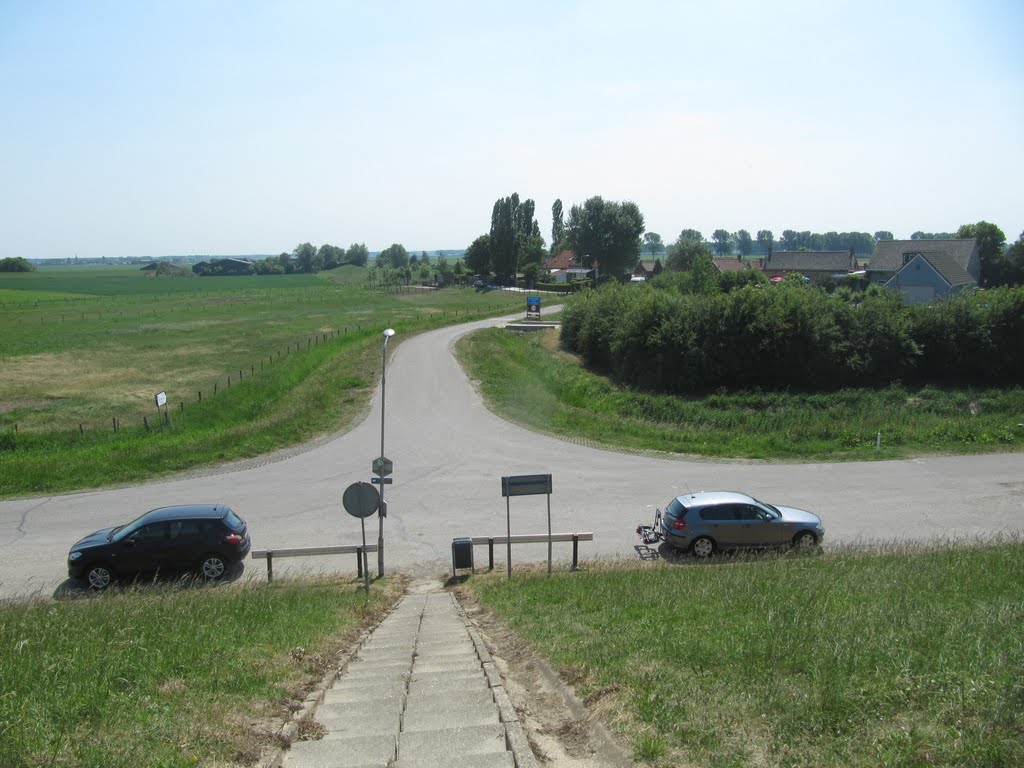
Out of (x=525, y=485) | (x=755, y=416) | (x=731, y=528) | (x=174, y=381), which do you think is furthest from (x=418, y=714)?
(x=174, y=381)

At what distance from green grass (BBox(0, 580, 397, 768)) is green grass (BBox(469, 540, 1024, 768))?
288 centimetres

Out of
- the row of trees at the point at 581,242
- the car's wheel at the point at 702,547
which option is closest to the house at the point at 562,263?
the row of trees at the point at 581,242

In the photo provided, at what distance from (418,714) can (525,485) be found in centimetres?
919

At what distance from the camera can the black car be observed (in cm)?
1550

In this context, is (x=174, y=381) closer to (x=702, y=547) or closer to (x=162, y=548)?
(x=162, y=548)

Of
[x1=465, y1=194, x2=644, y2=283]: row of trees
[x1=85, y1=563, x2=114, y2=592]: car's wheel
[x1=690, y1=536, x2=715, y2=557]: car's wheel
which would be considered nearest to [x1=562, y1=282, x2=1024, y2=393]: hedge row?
[x1=690, y1=536, x2=715, y2=557]: car's wheel

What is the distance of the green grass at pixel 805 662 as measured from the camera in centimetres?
543

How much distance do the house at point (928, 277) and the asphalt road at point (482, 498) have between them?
5433cm

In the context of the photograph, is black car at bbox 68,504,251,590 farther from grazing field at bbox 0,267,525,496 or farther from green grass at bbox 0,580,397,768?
grazing field at bbox 0,267,525,496

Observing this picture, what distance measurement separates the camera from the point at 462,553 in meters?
16.2

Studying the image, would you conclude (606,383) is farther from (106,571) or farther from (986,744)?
(986,744)

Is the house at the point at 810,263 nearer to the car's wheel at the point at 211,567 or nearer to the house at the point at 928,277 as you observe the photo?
the house at the point at 928,277

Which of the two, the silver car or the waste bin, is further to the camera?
the silver car

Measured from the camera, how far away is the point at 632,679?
23.4 feet
